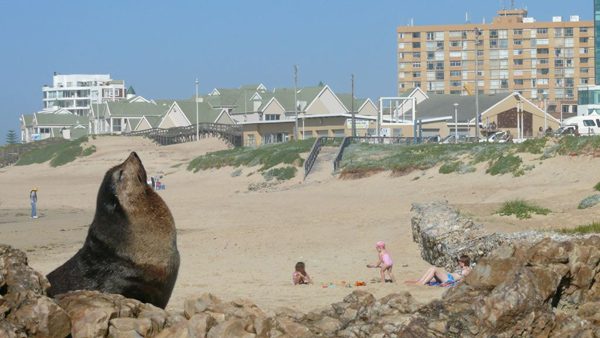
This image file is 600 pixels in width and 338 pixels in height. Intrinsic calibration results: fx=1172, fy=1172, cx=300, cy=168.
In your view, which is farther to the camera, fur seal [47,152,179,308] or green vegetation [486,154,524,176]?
green vegetation [486,154,524,176]

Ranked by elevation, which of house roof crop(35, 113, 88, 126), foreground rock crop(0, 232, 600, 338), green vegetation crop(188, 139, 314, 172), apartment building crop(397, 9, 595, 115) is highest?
apartment building crop(397, 9, 595, 115)

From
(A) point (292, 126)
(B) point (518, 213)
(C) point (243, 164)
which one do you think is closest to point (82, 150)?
(A) point (292, 126)

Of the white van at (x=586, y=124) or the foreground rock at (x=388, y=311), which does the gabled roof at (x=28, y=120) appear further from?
the foreground rock at (x=388, y=311)

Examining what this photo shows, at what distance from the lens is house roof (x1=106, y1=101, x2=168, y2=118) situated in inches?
4621

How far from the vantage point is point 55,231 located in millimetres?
32344

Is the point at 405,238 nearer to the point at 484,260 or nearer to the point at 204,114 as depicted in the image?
the point at 484,260

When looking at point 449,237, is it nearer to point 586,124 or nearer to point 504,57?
point 586,124

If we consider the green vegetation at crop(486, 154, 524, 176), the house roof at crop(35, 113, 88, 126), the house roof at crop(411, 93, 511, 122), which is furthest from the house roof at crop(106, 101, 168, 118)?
the green vegetation at crop(486, 154, 524, 176)

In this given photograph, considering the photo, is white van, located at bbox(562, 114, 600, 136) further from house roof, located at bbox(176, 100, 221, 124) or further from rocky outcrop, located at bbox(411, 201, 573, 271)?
house roof, located at bbox(176, 100, 221, 124)

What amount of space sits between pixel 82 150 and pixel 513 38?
273 feet

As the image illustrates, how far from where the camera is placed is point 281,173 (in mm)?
50625

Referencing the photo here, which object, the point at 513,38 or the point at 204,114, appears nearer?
the point at 204,114

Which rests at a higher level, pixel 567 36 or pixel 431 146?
pixel 567 36

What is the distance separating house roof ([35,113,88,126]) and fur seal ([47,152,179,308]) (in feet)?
437
